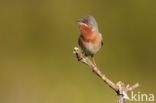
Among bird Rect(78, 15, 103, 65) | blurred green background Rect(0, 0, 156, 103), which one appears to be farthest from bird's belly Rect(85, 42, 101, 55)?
blurred green background Rect(0, 0, 156, 103)

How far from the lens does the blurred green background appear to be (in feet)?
15.3

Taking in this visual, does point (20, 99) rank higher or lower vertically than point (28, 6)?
lower

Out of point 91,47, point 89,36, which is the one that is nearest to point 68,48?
point 91,47

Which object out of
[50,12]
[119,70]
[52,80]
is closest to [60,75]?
[52,80]

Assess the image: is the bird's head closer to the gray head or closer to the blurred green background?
the gray head

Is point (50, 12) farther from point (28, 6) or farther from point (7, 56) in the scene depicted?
point (7, 56)

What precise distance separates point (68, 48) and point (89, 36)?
3014 mm

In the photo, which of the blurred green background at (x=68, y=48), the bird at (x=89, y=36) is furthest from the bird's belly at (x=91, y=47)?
the blurred green background at (x=68, y=48)

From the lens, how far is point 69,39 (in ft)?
17.7

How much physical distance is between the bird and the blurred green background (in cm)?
192

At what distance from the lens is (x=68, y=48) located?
5.29 m

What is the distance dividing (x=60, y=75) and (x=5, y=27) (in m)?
0.93

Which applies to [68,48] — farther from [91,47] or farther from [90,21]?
[90,21]

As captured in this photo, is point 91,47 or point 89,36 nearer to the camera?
point 89,36
